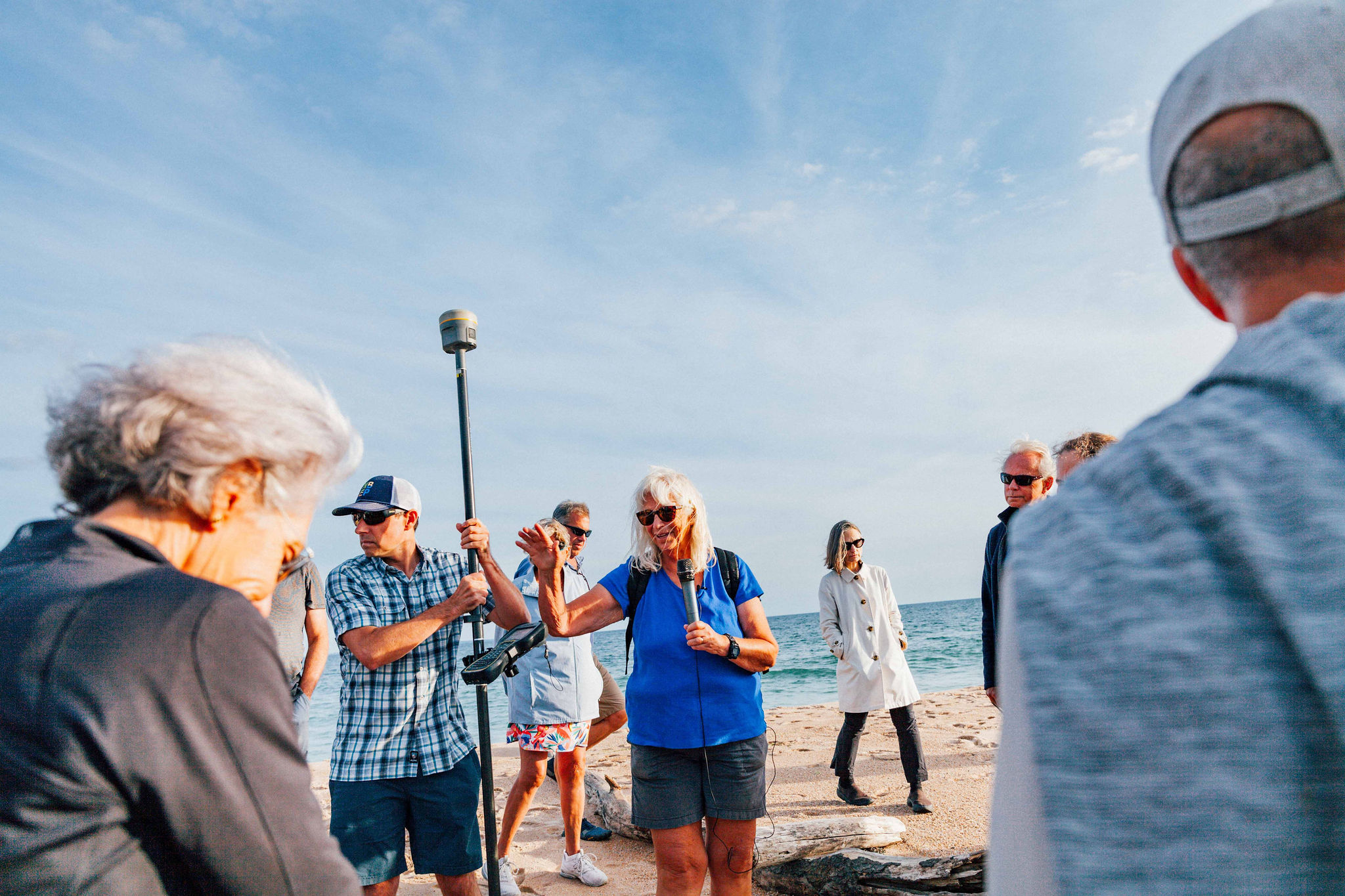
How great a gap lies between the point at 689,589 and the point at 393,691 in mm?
1354

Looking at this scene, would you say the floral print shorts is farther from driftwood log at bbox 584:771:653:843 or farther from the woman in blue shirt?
the woman in blue shirt

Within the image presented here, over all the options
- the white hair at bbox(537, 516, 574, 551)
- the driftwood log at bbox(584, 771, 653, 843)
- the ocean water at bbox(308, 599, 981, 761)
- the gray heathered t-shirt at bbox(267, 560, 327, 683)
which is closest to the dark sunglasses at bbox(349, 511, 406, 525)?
the gray heathered t-shirt at bbox(267, 560, 327, 683)

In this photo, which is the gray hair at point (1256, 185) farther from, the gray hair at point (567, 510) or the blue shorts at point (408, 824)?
the gray hair at point (567, 510)

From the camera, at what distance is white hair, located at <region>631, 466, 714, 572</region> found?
11.6 feet

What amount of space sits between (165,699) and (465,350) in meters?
2.74

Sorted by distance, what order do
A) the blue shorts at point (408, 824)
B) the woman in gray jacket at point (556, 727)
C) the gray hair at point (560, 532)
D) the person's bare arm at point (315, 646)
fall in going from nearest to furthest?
the blue shorts at point (408, 824)
the person's bare arm at point (315, 646)
the woman in gray jacket at point (556, 727)
the gray hair at point (560, 532)

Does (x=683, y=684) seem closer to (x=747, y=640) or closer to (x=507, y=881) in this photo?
(x=747, y=640)

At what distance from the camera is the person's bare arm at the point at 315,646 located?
14.8 feet

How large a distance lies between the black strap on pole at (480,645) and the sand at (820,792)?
133 cm

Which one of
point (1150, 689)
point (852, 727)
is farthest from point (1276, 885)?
point (852, 727)

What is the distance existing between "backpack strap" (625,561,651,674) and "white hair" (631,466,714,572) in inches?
1.4

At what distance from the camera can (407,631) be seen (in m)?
3.37

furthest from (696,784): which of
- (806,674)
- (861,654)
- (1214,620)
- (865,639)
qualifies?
(806,674)

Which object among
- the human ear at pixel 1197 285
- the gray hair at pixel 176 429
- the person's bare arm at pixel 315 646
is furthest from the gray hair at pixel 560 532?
the human ear at pixel 1197 285
